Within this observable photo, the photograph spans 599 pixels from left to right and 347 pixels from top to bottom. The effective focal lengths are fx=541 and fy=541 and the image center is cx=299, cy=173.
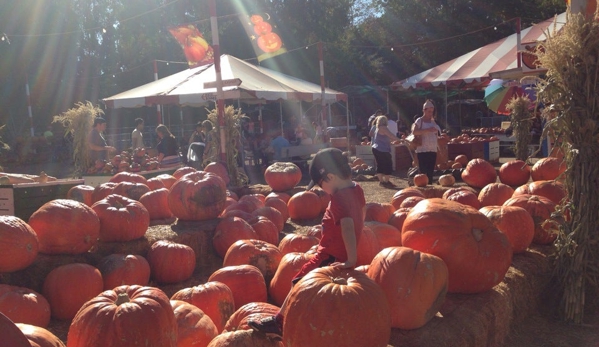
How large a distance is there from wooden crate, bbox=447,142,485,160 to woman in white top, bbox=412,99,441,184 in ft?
14.4

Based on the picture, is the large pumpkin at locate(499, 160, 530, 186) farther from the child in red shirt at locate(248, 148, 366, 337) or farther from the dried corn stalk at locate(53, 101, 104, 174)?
the dried corn stalk at locate(53, 101, 104, 174)

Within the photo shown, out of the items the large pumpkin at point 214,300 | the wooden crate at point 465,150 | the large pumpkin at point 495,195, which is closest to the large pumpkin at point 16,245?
the large pumpkin at point 214,300

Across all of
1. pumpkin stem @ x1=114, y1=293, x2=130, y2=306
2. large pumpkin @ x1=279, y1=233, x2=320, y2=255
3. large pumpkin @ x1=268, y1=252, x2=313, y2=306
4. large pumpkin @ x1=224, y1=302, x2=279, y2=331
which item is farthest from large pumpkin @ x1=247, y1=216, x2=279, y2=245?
pumpkin stem @ x1=114, y1=293, x2=130, y2=306

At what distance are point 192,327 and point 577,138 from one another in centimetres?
337

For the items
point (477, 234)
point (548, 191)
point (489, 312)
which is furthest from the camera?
point (548, 191)

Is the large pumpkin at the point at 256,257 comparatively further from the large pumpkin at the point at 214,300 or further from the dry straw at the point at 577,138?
the dry straw at the point at 577,138

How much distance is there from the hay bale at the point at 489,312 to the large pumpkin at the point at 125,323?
1290 millimetres

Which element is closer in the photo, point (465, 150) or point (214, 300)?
point (214, 300)

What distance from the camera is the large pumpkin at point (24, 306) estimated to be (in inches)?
142

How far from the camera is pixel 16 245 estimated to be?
3.93 metres

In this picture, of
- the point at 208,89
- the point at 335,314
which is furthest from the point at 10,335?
the point at 208,89

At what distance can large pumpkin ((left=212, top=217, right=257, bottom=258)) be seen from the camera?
5.42 m

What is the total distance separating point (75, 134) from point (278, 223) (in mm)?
6034

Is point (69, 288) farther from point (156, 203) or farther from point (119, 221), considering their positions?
point (156, 203)
